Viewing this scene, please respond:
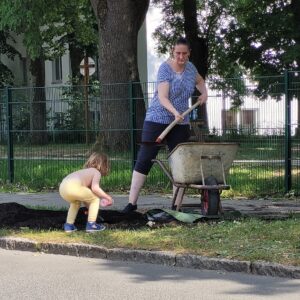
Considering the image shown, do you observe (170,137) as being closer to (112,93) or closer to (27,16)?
(112,93)

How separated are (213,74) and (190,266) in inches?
1172

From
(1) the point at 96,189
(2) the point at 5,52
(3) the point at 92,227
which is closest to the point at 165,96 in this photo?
(1) the point at 96,189

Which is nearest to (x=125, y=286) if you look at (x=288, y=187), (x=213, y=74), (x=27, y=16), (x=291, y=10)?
(x=288, y=187)

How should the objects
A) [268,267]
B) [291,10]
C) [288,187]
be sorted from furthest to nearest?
[291,10] → [288,187] → [268,267]

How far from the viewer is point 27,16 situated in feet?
56.5

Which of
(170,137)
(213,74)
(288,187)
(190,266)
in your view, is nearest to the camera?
(190,266)

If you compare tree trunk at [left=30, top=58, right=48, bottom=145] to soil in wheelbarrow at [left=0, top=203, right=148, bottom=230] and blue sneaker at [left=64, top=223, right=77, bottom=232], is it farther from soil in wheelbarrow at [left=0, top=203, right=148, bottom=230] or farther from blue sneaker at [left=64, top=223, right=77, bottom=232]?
blue sneaker at [left=64, top=223, right=77, bottom=232]

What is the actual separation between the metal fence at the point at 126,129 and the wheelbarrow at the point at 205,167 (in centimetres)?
161

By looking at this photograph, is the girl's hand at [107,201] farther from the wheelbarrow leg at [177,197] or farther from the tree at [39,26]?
the tree at [39,26]

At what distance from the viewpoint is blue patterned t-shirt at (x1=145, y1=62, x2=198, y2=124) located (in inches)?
336

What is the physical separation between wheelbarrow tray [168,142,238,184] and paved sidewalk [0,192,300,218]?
1.10 m

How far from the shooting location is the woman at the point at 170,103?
333 inches

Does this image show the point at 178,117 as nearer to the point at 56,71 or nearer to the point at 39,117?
the point at 39,117

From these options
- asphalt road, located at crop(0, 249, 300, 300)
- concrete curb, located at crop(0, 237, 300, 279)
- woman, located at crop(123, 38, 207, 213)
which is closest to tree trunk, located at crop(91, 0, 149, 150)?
woman, located at crop(123, 38, 207, 213)
